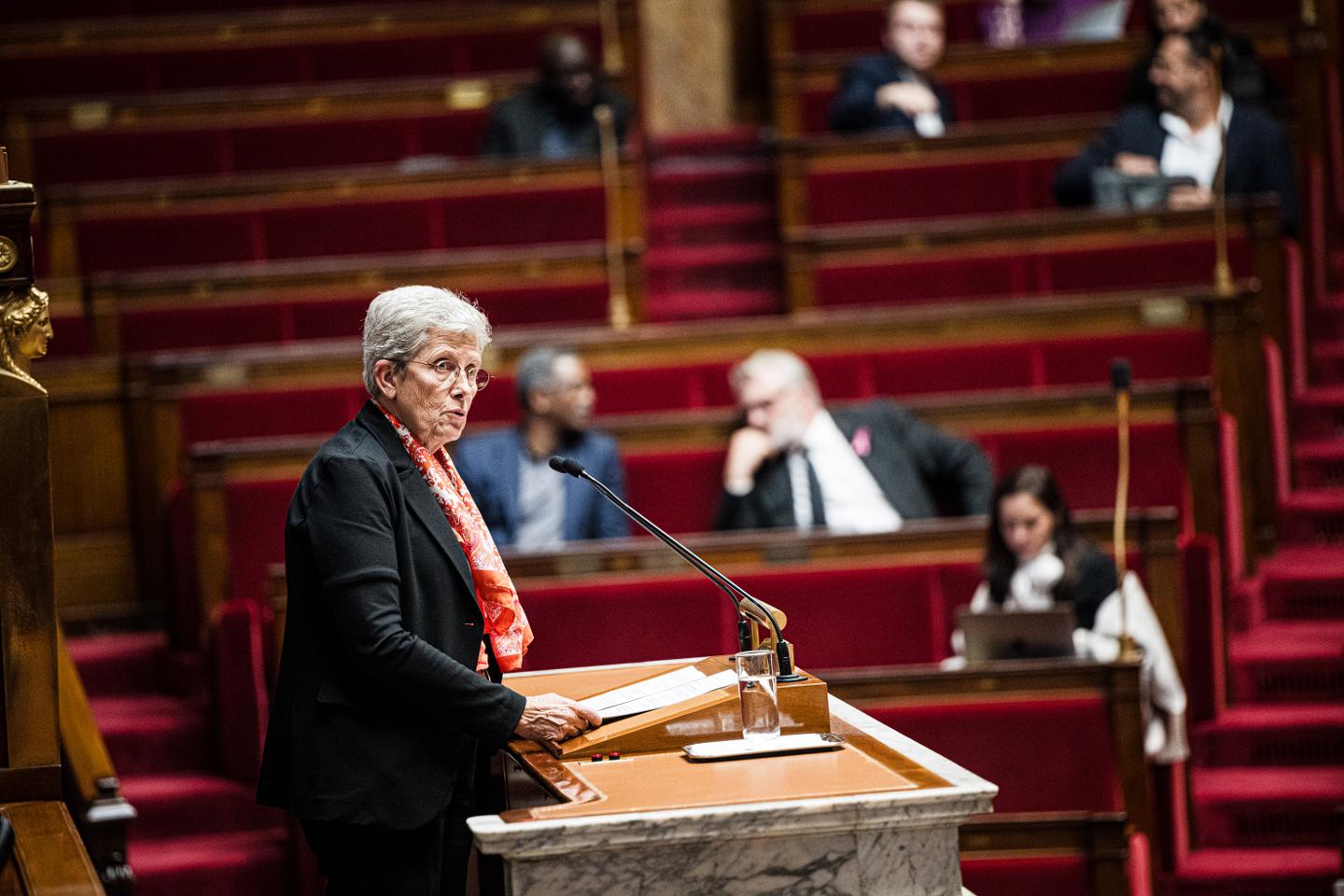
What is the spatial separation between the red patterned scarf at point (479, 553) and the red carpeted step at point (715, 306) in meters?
1.46

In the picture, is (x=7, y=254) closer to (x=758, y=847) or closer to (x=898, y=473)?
(x=758, y=847)

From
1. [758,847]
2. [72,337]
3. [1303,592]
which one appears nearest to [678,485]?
[1303,592]

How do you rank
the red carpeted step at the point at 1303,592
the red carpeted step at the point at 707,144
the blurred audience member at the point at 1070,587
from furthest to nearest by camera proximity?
1. the red carpeted step at the point at 707,144
2. the red carpeted step at the point at 1303,592
3. the blurred audience member at the point at 1070,587

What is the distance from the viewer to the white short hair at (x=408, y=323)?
86 cm

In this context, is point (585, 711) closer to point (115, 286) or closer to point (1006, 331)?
point (1006, 331)

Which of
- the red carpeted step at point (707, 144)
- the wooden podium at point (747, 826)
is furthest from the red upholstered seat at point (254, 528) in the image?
the red carpeted step at point (707, 144)

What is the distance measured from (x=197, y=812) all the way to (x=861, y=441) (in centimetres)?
68

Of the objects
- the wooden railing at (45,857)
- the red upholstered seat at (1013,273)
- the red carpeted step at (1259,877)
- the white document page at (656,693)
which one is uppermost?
the red upholstered seat at (1013,273)

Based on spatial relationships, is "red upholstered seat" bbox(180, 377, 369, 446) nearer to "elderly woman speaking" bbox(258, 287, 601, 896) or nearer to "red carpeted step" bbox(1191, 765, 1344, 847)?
"red carpeted step" bbox(1191, 765, 1344, 847)

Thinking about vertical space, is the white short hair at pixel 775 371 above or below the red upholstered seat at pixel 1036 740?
above

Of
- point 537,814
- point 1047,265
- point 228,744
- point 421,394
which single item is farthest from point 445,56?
point 537,814

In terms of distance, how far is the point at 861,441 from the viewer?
179 cm

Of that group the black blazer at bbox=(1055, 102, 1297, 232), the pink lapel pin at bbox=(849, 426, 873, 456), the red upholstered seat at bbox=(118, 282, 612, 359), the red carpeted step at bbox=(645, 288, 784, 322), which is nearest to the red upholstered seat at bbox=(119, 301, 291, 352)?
the red upholstered seat at bbox=(118, 282, 612, 359)

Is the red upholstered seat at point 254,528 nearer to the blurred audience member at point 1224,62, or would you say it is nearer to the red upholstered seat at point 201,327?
the red upholstered seat at point 201,327
